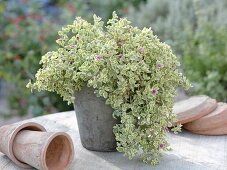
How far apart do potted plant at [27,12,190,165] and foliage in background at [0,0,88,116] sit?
185cm

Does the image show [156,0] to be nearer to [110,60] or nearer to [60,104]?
[60,104]

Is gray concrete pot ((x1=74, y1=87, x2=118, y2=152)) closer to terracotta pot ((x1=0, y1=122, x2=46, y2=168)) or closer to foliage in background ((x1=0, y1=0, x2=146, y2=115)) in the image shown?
terracotta pot ((x1=0, y1=122, x2=46, y2=168))

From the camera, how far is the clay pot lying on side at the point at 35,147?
1461mm

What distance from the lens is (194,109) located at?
1.92 metres

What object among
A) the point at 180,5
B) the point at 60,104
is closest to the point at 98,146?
the point at 60,104

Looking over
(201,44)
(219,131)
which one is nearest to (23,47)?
(201,44)

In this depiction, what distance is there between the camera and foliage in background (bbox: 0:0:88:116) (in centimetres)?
349

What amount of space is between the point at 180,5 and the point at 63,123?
282 centimetres

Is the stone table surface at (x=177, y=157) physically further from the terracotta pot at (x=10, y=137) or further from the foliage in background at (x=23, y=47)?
the foliage in background at (x=23, y=47)

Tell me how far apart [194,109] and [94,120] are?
1.79 ft

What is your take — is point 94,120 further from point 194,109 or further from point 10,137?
point 194,109

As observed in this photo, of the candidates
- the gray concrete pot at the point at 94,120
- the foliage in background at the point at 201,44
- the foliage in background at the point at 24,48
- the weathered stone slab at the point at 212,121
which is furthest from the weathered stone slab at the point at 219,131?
the foliage in background at the point at 24,48

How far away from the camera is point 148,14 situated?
4.58 metres

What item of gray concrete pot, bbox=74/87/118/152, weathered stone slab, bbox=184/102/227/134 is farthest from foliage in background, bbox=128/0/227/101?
gray concrete pot, bbox=74/87/118/152
